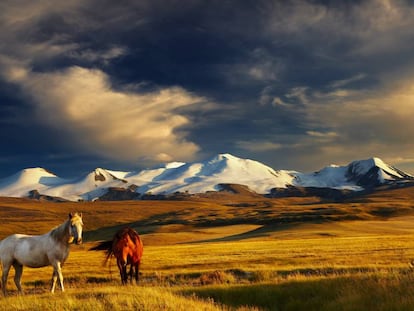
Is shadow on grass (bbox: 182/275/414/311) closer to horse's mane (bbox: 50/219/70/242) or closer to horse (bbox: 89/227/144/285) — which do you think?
horse (bbox: 89/227/144/285)

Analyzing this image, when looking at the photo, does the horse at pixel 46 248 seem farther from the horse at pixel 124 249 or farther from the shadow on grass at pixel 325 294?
the shadow on grass at pixel 325 294

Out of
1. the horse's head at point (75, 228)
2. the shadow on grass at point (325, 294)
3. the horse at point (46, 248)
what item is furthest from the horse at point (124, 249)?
the horse's head at point (75, 228)

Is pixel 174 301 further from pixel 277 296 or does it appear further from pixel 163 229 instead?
pixel 163 229

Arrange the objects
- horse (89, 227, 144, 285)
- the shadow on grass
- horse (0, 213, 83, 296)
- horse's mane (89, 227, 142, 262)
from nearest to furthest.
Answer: the shadow on grass < horse (0, 213, 83, 296) < horse (89, 227, 144, 285) < horse's mane (89, 227, 142, 262)

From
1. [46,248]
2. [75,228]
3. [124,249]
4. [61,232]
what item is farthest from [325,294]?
[46,248]

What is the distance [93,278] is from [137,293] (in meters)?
15.5

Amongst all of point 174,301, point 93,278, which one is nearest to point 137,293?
point 174,301

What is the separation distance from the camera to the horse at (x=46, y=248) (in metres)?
17.6

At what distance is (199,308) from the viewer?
14.0 meters

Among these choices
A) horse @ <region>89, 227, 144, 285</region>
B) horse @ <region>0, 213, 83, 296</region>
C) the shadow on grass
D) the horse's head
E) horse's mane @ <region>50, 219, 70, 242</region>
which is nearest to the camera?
the shadow on grass

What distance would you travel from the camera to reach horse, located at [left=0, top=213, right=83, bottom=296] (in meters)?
17.6

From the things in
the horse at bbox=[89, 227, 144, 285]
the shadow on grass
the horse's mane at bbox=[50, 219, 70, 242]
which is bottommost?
the shadow on grass

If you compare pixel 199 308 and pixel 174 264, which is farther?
pixel 174 264

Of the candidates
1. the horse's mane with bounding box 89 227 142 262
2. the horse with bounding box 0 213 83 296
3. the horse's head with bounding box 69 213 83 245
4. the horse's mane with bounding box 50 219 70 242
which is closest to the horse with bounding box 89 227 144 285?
the horse's mane with bounding box 89 227 142 262
